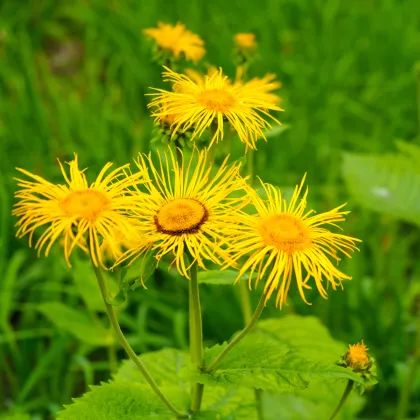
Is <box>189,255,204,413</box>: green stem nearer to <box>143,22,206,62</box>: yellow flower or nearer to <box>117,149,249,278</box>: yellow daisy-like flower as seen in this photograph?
<box>117,149,249,278</box>: yellow daisy-like flower

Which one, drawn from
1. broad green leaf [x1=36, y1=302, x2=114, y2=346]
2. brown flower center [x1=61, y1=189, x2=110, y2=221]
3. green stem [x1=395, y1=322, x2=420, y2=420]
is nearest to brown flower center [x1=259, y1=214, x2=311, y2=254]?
brown flower center [x1=61, y1=189, x2=110, y2=221]

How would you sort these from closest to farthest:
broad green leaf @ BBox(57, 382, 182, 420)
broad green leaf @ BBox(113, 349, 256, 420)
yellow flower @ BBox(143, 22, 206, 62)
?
broad green leaf @ BBox(57, 382, 182, 420) < broad green leaf @ BBox(113, 349, 256, 420) < yellow flower @ BBox(143, 22, 206, 62)

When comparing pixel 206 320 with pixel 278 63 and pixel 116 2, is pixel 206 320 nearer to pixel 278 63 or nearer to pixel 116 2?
pixel 278 63

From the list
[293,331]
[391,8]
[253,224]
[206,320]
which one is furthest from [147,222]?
[391,8]

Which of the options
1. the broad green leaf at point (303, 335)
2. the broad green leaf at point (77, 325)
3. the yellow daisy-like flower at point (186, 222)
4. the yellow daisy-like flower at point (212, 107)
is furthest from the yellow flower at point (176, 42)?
the broad green leaf at point (77, 325)

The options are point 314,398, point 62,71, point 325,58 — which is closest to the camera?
point 314,398
